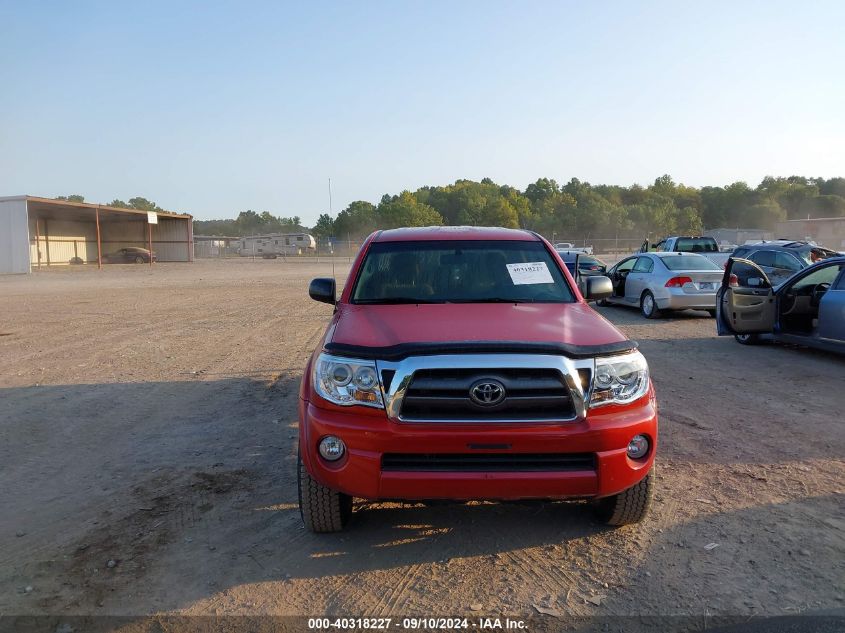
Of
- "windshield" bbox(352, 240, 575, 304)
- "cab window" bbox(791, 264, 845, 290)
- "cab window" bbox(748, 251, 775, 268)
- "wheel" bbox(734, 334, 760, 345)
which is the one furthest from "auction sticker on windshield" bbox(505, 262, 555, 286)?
"cab window" bbox(748, 251, 775, 268)

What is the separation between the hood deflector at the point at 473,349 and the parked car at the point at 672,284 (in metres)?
10.6

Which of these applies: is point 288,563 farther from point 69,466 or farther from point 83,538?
point 69,466

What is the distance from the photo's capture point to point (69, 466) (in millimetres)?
4957

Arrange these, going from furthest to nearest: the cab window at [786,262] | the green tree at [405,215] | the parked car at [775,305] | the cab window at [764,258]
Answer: the green tree at [405,215]
the cab window at [764,258]
the cab window at [786,262]
the parked car at [775,305]

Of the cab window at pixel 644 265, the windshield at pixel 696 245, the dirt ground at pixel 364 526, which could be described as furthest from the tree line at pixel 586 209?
the dirt ground at pixel 364 526

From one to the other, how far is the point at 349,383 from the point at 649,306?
1170 cm

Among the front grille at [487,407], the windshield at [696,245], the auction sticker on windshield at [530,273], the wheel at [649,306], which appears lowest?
the wheel at [649,306]

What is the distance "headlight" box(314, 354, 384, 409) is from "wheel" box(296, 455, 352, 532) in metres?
0.46

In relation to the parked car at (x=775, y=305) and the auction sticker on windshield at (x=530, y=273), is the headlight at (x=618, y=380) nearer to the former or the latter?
the auction sticker on windshield at (x=530, y=273)

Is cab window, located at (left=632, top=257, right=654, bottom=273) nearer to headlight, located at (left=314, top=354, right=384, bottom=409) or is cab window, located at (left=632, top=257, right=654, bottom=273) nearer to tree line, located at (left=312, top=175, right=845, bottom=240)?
headlight, located at (left=314, top=354, right=384, bottom=409)

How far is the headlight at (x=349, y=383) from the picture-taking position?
3.37m

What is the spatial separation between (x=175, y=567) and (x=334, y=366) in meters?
1.32

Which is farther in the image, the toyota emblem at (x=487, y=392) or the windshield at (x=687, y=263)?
the windshield at (x=687, y=263)

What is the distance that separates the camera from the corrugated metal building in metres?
37.3
